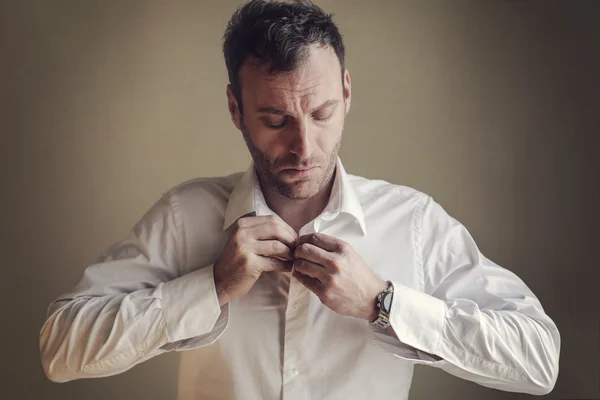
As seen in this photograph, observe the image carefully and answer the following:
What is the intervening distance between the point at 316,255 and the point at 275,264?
3.9 inches

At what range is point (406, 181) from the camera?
1916mm

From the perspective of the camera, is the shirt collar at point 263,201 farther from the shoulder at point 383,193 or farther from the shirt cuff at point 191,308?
the shirt cuff at point 191,308

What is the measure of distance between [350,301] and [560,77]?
951 mm

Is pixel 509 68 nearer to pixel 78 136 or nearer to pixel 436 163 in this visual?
pixel 436 163

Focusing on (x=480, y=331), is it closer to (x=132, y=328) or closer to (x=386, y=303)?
(x=386, y=303)

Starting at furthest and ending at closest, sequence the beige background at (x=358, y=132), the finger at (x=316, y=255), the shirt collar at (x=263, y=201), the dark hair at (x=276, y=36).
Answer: the beige background at (x=358, y=132)
the shirt collar at (x=263, y=201)
the dark hair at (x=276, y=36)
the finger at (x=316, y=255)

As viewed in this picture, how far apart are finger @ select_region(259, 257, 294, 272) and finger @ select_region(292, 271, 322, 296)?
0.07ft

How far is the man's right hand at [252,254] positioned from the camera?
4.37ft

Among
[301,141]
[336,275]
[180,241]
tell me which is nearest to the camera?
[336,275]

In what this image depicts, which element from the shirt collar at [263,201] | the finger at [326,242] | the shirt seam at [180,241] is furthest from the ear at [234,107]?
the finger at [326,242]

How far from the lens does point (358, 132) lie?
192 cm

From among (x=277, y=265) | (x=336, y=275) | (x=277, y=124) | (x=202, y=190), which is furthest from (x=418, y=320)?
(x=202, y=190)

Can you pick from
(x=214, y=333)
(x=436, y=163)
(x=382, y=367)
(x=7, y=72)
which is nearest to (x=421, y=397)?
(x=382, y=367)

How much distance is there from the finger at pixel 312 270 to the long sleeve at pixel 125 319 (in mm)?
195
